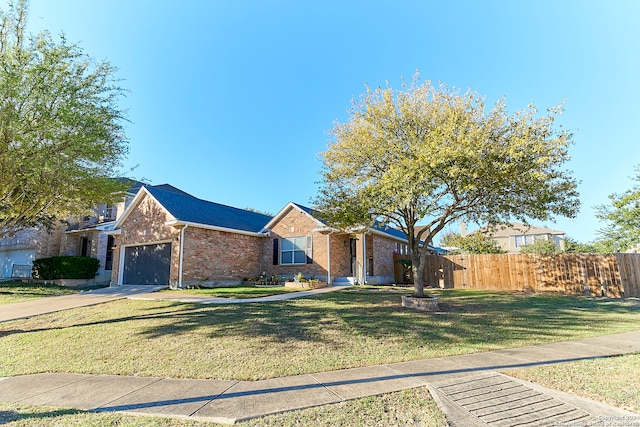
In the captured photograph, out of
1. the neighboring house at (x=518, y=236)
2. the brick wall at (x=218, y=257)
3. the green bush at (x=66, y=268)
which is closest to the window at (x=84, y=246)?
the green bush at (x=66, y=268)

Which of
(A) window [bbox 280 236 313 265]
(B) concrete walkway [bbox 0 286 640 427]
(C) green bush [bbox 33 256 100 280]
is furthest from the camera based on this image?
(C) green bush [bbox 33 256 100 280]

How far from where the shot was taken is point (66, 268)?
20.7 m

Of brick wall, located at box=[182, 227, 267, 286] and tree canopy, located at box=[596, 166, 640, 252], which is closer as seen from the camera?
brick wall, located at box=[182, 227, 267, 286]

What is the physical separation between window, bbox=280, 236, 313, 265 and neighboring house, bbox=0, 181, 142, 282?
11.8m

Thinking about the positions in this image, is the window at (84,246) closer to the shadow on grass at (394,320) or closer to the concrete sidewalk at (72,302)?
the concrete sidewalk at (72,302)

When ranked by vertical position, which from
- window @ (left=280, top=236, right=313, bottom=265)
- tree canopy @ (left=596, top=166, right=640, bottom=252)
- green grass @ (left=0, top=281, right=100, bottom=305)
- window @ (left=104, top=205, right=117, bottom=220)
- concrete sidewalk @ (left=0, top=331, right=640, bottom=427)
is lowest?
concrete sidewalk @ (left=0, top=331, right=640, bottom=427)

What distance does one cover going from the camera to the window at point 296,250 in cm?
1978

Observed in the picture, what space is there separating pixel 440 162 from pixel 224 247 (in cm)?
1382

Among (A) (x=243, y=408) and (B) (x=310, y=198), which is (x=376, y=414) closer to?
(A) (x=243, y=408)

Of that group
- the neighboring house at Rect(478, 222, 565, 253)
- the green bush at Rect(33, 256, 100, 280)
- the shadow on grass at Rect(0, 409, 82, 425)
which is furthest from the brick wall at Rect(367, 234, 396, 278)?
the neighboring house at Rect(478, 222, 565, 253)

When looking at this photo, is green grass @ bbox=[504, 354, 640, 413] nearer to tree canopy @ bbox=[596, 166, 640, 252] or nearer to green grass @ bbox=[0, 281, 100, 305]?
tree canopy @ bbox=[596, 166, 640, 252]

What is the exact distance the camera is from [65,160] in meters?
10.9

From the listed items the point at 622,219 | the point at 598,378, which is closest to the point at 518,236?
the point at 622,219

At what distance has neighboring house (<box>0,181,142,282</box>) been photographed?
23.5 metres
